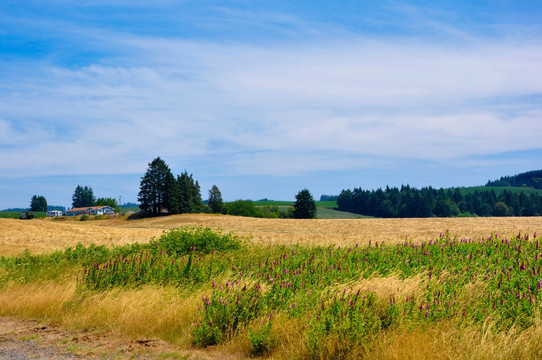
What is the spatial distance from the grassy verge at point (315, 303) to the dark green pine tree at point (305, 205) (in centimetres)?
7465

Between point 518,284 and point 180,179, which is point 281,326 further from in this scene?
point 180,179

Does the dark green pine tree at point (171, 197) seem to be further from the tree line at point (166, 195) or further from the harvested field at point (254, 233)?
the harvested field at point (254, 233)

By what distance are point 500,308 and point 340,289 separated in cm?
260

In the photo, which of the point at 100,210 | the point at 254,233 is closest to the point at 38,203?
the point at 100,210

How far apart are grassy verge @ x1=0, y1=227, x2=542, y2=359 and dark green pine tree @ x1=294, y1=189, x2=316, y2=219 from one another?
74.6 meters

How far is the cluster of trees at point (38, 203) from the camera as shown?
194 meters

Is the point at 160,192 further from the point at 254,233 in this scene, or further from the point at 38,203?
the point at 38,203

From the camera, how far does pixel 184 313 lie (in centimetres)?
849

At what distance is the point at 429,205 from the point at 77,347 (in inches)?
5756

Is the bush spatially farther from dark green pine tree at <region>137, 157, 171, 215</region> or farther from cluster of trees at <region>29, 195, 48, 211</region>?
cluster of trees at <region>29, 195, 48, 211</region>

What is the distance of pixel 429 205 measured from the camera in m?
144

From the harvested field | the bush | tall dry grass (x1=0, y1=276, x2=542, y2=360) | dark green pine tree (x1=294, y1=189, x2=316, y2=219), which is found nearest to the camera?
tall dry grass (x1=0, y1=276, x2=542, y2=360)

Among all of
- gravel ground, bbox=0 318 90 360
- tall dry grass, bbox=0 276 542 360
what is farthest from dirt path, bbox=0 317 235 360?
tall dry grass, bbox=0 276 542 360

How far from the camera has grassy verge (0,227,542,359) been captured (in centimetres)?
665
